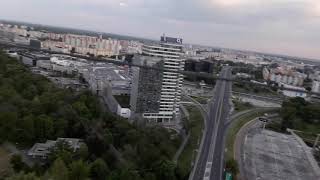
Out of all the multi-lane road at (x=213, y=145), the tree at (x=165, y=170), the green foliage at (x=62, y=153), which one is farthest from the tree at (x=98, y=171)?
the multi-lane road at (x=213, y=145)

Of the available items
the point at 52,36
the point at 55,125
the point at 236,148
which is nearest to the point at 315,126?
the point at 236,148

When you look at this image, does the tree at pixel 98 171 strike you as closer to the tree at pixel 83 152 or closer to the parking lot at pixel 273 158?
the tree at pixel 83 152

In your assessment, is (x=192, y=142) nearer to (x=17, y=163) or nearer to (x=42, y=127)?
(x=42, y=127)

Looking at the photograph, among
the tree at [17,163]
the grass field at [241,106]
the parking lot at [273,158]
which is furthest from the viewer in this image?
the grass field at [241,106]

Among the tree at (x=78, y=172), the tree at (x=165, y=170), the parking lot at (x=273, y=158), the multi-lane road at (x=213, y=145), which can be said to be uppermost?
the tree at (x=78, y=172)

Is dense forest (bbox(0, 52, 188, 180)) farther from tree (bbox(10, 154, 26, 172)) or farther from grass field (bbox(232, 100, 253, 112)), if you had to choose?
grass field (bbox(232, 100, 253, 112))

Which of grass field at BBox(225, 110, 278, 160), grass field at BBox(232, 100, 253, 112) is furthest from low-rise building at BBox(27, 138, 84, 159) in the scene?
grass field at BBox(232, 100, 253, 112)
